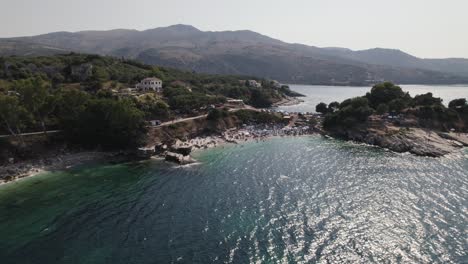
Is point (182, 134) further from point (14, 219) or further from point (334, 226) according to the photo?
point (334, 226)

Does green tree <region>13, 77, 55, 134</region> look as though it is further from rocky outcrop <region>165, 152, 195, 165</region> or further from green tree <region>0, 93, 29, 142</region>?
rocky outcrop <region>165, 152, 195, 165</region>

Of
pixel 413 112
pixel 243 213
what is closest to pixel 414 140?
pixel 413 112

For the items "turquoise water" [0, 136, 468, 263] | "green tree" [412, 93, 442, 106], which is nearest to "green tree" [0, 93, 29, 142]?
"turquoise water" [0, 136, 468, 263]

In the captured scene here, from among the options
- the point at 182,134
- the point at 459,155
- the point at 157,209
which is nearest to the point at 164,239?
the point at 157,209

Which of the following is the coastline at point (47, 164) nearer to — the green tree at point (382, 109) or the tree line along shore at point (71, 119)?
the tree line along shore at point (71, 119)

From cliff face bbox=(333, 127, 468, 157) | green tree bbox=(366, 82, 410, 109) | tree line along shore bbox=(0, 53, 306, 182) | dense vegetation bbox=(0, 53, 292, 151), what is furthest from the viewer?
green tree bbox=(366, 82, 410, 109)

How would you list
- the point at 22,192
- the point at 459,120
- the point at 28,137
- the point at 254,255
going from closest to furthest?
the point at 254,255, the point at 22,192, the point at 28,137, the point at 459,120

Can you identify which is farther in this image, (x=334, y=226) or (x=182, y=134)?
(x=182, y=134)
